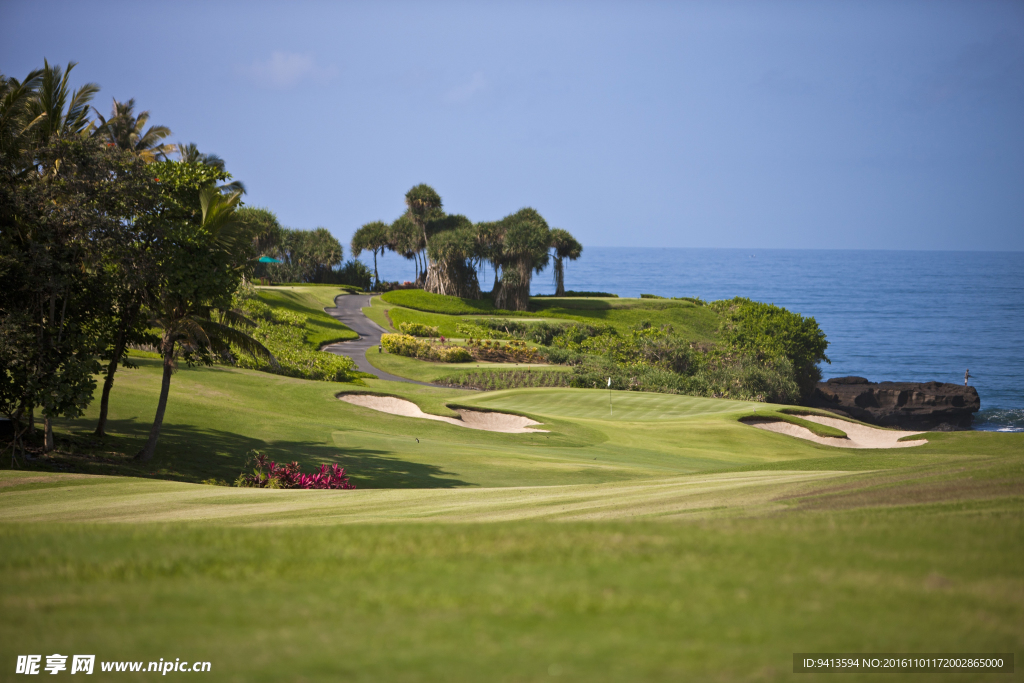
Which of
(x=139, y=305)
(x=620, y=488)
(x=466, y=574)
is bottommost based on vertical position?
(x=620, y=488)

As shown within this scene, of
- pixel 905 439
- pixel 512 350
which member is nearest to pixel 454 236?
pixel 512 350

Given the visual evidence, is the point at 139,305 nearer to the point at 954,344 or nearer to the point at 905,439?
the point at 905,439

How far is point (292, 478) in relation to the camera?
642 inches

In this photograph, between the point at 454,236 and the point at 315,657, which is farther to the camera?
the point at 454,236

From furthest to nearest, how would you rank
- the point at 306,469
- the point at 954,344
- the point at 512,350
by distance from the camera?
1. the point at 954,344
2. the point at 512,350
3. the point at 306,469

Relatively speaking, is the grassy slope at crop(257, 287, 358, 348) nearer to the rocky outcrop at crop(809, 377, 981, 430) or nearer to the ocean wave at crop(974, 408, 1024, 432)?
the rocky outcrop at crop(809, 377, 981, 430)

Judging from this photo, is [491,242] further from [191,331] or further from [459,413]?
[191,331]

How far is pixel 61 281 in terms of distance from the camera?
15.0 meters

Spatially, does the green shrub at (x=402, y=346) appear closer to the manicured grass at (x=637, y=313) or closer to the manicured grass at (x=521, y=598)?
the manicured grass at (x=637, y=313)

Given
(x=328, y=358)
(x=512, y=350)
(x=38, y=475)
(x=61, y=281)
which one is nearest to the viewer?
(x=38, y=475)

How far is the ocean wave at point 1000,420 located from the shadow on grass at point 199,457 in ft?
188

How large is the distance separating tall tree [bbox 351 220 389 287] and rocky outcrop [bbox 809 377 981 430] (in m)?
59.4

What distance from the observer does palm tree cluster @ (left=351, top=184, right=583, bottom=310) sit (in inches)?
3022

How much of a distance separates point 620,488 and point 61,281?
12.8 meters
